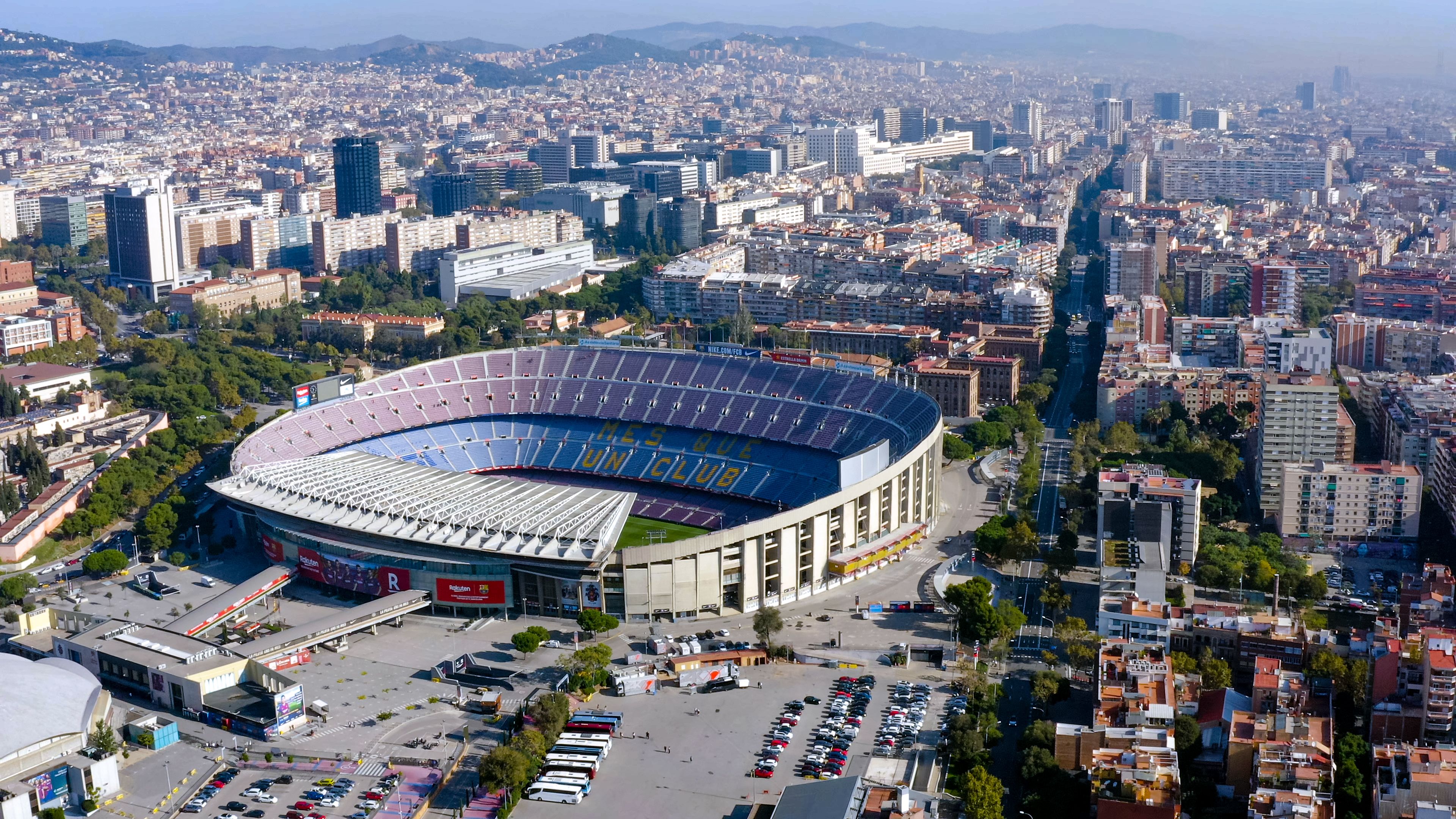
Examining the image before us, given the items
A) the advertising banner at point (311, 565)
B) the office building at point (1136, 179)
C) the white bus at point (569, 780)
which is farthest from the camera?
the office building at point (1136, 179)

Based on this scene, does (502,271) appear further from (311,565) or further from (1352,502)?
(1352,502)

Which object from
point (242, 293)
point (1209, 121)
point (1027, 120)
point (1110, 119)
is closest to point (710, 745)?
point (242, 293)

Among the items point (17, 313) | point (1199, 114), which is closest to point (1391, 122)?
point (1199, 114)

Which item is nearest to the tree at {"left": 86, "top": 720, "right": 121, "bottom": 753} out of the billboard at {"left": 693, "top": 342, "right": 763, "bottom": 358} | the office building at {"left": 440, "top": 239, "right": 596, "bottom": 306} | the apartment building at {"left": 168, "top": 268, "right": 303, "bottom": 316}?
the billboard at {"left": 693, "top": 342, "right": 763, "bottom": 358}

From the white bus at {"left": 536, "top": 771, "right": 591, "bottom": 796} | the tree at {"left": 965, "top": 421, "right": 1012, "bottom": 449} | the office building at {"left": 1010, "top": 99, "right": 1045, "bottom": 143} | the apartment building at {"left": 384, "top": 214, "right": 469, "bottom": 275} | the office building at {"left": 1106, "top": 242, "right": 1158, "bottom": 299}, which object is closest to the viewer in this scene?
the white bus at {"left": 536, "top": 771, "right": 591, "bottom": 796}

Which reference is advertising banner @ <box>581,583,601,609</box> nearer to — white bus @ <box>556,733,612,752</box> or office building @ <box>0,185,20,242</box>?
white bus @ <box>556,733,612,752</box>

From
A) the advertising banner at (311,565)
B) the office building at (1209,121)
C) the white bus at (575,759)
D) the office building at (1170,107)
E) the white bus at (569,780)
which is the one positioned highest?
the office building at (1170,107)

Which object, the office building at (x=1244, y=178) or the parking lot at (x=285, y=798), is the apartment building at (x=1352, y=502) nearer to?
the parking lot at (x=285, y=798)

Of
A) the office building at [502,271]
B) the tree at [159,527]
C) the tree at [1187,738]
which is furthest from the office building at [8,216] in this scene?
the tree at [1187,738]
